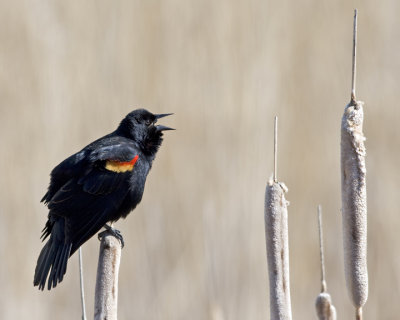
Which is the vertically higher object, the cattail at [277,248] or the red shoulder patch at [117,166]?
the red shoulder patch at [117,166]

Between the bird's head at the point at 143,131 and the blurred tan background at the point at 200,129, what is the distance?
0.66 metres

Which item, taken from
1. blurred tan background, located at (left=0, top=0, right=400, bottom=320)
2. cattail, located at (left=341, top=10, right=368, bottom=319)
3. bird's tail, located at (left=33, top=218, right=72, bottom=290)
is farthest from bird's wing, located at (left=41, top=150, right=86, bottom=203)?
cattail, located at (left=341, top=10, right=368, bottom=319)

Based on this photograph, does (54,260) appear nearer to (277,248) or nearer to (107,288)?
(107,288)

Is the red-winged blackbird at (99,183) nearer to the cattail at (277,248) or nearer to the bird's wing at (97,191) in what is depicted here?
the bird's wing at (97,191)

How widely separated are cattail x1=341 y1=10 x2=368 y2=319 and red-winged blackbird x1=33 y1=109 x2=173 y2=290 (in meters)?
1.08

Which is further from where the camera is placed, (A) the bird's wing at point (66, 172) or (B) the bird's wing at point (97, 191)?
(A) the bird's wing at point (66, 172)

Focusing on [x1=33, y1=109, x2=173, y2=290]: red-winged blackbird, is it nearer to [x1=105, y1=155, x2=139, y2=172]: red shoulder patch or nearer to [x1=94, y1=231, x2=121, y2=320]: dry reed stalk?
[x1=105, y1=155, x2=139, y2=172]: red shoulder patch

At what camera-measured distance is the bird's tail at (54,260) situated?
81.1 inches

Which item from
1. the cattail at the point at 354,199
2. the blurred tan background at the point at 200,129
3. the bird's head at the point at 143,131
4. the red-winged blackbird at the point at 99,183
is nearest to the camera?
the cattail at the point at 354,199

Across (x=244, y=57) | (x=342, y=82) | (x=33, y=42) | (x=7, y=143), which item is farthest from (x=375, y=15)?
(x=7, y=143)

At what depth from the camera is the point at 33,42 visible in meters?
3.54

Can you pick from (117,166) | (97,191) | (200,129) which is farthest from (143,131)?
(200,129)

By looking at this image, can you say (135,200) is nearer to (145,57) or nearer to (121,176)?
(121,176)

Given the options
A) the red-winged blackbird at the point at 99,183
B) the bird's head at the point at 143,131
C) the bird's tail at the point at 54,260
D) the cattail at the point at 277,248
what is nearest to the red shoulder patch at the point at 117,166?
the red-winged blackbird at the point at 99,183
